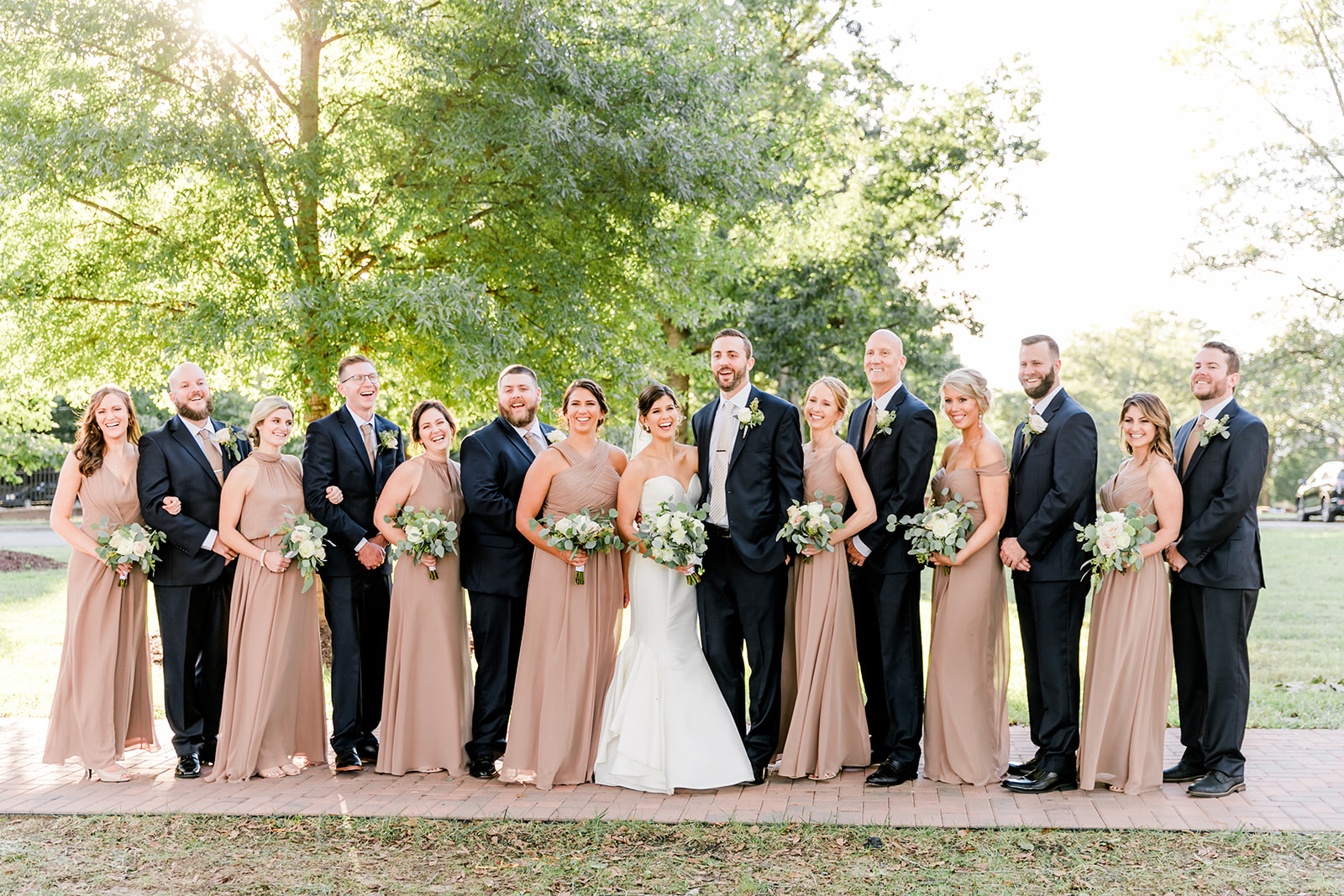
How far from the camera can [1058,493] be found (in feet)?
21.1

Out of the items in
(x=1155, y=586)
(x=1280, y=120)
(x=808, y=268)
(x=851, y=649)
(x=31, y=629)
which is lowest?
(x=31, y=629)

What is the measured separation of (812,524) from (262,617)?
345 centimetres

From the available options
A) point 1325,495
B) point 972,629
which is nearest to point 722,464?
point 972,629

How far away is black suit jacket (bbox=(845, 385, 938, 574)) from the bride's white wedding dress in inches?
45.0

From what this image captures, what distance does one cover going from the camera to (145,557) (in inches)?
271

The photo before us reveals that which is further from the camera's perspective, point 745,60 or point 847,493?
point 745,60

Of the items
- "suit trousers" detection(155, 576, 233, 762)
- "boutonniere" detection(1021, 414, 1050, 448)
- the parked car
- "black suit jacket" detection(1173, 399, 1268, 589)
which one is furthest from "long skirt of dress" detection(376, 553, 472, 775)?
the parked car

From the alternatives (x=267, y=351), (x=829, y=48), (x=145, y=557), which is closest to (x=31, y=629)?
(x=267, y=351)

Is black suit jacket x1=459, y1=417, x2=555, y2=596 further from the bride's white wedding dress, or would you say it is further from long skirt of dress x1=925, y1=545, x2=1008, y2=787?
long skirt of dress x1=925, y1=545, x2=1008, y2=787

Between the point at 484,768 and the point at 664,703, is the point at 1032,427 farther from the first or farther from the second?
the point at 484,768

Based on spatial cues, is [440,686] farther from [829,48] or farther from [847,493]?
[829,48]

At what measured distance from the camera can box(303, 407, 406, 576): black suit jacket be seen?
6984mm

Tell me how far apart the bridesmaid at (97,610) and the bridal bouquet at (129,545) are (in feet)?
0.30

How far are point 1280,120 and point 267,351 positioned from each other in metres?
25.4
